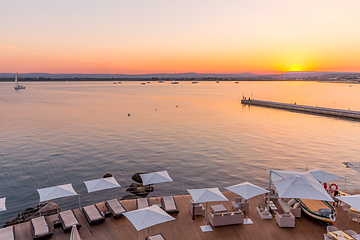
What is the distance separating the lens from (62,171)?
2639 cm

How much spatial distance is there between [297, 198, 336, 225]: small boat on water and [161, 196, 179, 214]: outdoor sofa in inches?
286

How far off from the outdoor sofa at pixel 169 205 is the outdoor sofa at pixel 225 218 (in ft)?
7.50

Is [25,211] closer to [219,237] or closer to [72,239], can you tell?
[72,239]

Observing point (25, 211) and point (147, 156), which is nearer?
point (25, 211)

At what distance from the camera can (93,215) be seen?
12.8 m


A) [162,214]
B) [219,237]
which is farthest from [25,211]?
[219,237]

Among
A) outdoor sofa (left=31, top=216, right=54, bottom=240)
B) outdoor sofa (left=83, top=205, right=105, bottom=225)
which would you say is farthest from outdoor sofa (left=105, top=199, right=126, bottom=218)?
outdoor sofa (left=31, top=216, right=54, bottom=240)

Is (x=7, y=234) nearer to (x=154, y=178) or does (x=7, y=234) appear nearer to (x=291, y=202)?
(x=154, y=178)

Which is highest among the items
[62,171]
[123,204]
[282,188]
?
[282,188]

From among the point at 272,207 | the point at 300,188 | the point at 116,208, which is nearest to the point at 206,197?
the point at 272,207

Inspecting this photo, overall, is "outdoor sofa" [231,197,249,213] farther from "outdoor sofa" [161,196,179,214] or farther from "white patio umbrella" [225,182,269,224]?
"outdoor sofa" [161,196,179,214]

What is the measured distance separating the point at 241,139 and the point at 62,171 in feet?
92.4

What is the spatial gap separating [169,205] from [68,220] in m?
5.53

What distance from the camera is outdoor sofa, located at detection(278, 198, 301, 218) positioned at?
12883 millimetres
